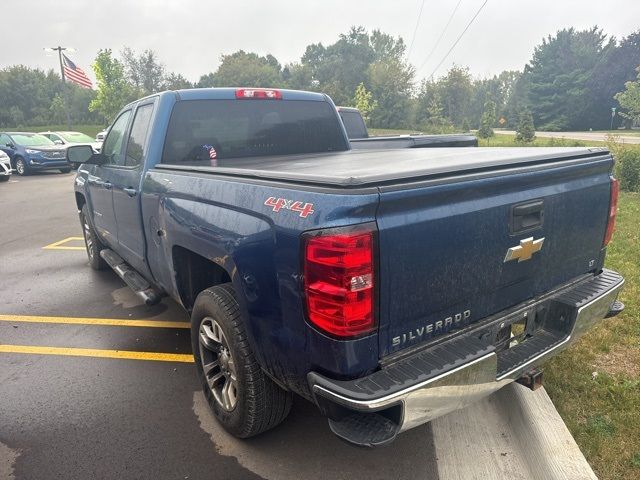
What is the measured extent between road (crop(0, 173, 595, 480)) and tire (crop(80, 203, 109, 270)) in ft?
Result: 5.29

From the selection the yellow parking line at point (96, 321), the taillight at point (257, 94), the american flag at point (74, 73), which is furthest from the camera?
the american flag at point (74, 73)

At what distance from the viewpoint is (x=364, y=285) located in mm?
1881

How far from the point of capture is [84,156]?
4641 millimetres

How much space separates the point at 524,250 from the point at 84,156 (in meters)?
4.16

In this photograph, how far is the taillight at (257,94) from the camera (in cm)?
398

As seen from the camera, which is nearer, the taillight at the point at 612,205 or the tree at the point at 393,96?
the taillight at the point at 612,205

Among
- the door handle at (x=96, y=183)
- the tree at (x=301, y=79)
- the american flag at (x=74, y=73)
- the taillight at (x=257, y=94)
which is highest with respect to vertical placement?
the tree at (x=301, y=79)

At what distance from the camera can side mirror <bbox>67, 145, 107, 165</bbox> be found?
457 cm

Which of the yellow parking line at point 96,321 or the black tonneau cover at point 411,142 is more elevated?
the black tonneau cover at point 411,142

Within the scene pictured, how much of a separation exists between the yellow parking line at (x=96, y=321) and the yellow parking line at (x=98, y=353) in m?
0.53

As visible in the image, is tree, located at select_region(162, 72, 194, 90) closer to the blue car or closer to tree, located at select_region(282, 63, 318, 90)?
tree, located at select_region(282, 63, 318, 90)

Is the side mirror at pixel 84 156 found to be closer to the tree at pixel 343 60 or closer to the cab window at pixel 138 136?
the cab window at pixel 138 136

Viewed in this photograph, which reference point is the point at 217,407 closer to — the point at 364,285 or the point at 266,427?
the point at 266,427

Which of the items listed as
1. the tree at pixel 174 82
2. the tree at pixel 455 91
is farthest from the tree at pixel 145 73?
the tree at pixel 455 91
